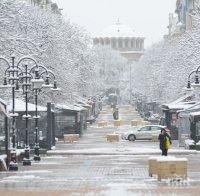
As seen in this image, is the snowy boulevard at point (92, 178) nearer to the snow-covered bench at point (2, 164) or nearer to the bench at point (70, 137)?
the snow-covered bench at point (2, 164)

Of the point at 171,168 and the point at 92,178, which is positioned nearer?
the point at 171,168

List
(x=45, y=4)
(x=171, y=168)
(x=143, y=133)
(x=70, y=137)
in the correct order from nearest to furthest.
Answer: (x=171, y=168), (x=70, y=137), (x=143, y=133), (x=45, y=4)

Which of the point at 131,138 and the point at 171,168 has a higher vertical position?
the point at 171,168

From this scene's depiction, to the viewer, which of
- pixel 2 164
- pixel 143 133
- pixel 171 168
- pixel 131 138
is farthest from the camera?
pixel 131 138

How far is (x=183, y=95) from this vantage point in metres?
75.8

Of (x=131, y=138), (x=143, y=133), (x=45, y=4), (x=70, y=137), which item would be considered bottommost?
(x=131, y=138)

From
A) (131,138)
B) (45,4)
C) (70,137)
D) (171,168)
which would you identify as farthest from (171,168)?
(45,4)

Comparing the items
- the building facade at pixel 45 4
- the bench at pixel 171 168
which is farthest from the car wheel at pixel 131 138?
the bench at pixel 171 168

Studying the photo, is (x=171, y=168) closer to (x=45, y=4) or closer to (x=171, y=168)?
(x=171, y=168)

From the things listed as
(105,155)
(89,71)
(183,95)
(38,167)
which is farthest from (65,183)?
(89,71)

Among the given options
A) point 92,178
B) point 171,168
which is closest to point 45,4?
point 92,178

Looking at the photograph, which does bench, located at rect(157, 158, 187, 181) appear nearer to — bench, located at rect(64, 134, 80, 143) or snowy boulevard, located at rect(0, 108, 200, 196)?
snowy boulevard, located at rect(0, 108, 200, 196)

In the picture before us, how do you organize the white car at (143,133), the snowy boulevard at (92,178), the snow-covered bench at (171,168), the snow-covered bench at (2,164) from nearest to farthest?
the snowy boulevard at (92,178), the snow-covered bench at (171,168), the snow-covered bench at (2,164), the white car at (143,133)

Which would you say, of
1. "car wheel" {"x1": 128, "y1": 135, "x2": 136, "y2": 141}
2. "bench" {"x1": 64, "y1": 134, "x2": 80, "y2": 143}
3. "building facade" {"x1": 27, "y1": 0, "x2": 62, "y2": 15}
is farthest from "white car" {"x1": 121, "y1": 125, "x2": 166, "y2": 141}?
"building facade" {"x1": 27, "y1": 0, "x2": 62, "y2": 15}
